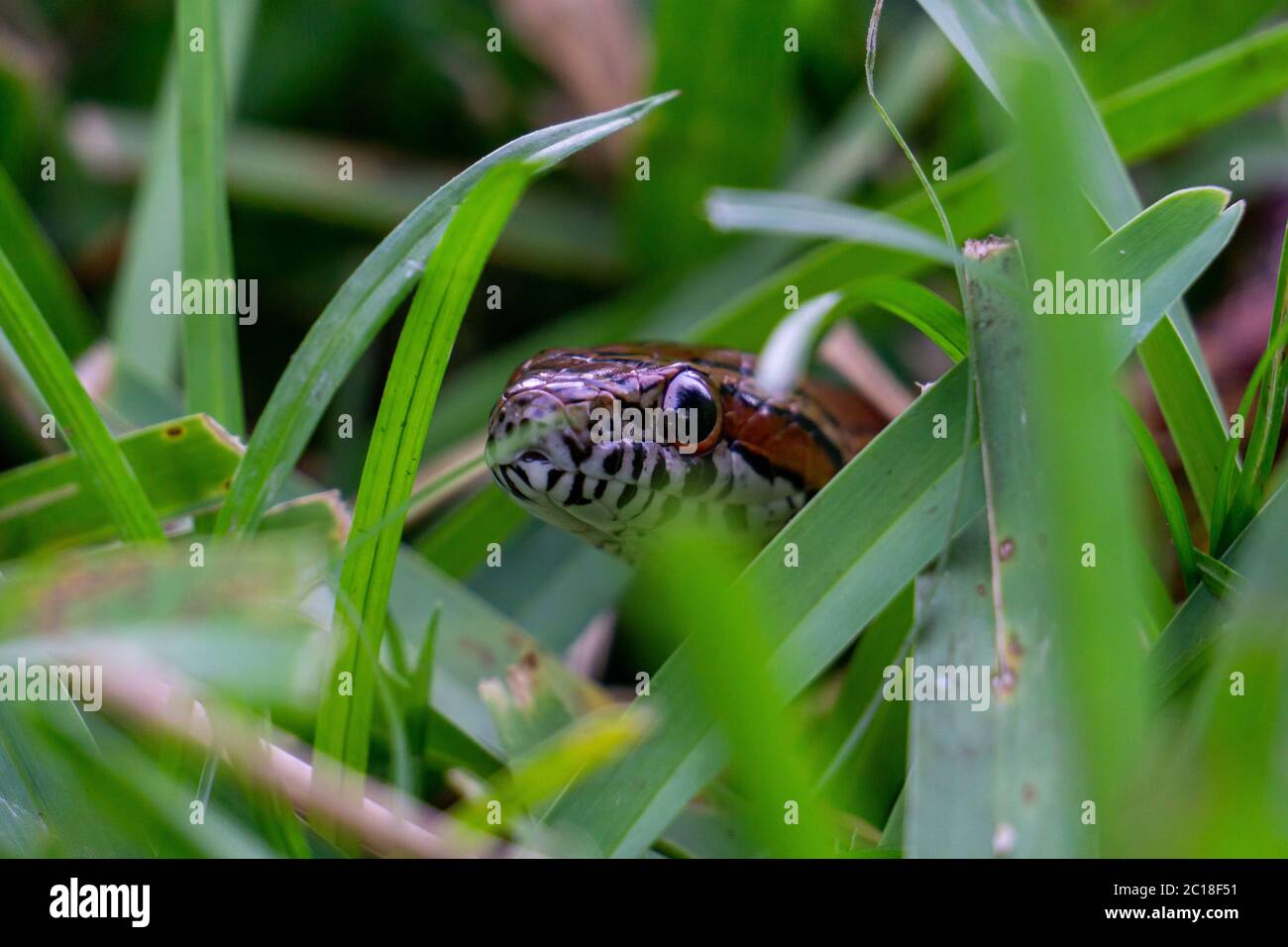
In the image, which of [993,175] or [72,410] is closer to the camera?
[72,410]

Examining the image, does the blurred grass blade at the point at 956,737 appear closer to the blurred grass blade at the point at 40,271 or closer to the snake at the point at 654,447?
the snake at the point at 654,447

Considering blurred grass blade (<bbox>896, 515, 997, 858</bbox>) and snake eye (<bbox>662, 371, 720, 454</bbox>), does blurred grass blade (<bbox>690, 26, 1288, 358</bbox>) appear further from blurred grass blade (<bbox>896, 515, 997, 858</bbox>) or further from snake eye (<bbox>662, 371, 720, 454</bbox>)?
blurred grass blade (<bbox>896, 515, 997, 858</bbox>)

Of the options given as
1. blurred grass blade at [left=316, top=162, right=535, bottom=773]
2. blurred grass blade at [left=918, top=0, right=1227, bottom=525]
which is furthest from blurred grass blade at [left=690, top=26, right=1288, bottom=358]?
blurred grass blade at [left=316, top=162, right=535, bottom=773]

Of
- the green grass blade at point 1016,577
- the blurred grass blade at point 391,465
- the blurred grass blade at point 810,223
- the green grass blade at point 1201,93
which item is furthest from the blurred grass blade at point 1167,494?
the green grass blade at point 1201,93

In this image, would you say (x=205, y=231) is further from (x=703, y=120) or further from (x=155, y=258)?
(x=703, y=120)

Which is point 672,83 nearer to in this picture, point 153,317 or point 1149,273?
point 153,317

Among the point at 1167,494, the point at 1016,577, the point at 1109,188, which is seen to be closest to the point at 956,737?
the point at 1016,577

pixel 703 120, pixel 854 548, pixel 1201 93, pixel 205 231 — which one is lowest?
pixel 854 548
